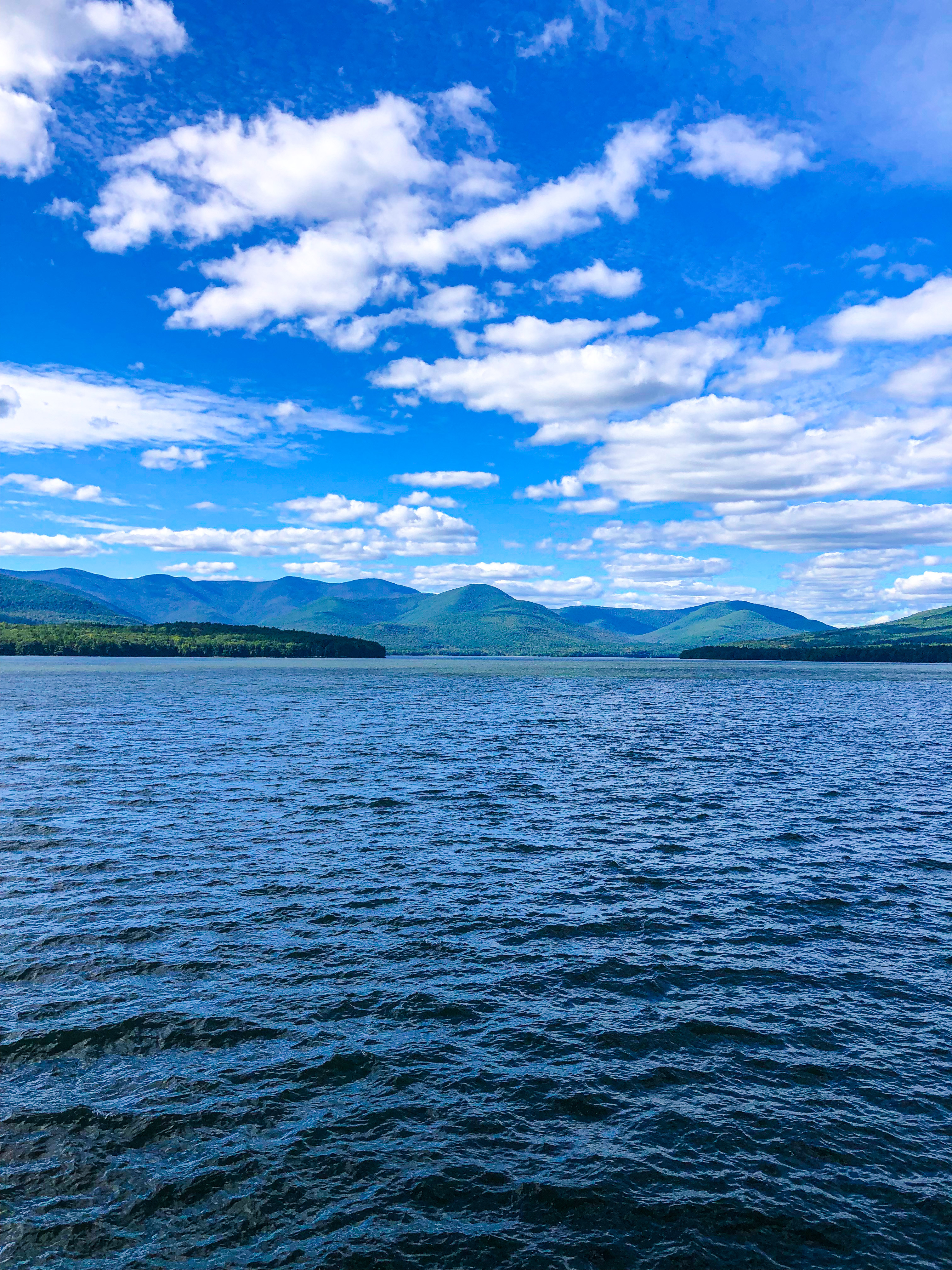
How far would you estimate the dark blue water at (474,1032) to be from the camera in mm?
14141

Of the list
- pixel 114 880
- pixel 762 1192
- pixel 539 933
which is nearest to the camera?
pixel 762 1192

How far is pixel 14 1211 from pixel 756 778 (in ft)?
181

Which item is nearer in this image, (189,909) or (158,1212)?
(158,1212)

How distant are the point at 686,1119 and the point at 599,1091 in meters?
2.13

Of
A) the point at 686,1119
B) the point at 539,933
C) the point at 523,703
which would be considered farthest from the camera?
the point at 523,703

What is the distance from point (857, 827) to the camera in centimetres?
4362

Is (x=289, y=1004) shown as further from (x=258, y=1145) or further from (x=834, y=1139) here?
(x=834, y=1139)

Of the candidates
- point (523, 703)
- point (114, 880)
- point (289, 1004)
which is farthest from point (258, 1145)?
point (523, 703)

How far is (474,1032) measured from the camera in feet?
67.9

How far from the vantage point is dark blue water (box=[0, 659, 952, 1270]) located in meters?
14.1

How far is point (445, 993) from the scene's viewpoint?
22922 millimetres

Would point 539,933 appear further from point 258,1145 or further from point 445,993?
point 258,1145

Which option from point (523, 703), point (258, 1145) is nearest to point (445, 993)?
point (258, 1145)

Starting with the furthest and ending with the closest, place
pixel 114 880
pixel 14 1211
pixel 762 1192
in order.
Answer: pixel 114 880
pixel 762 1192
pixel 14 1211
